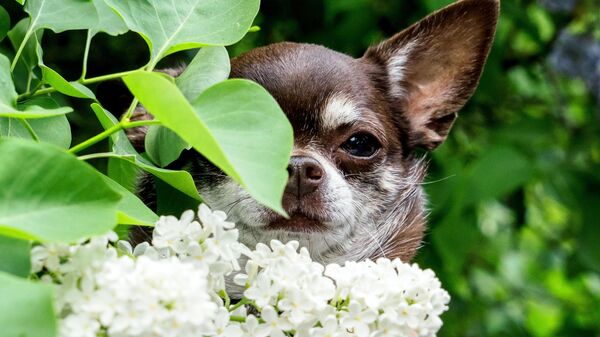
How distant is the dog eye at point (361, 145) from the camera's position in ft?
8.37

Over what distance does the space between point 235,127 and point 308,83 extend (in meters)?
1.29

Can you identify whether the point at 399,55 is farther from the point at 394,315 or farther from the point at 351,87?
the point at 394,315

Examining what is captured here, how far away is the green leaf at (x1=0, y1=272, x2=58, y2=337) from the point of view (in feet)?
3.13

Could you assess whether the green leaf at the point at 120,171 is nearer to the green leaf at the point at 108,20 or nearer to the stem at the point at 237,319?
the green leaf at the point at 108,20

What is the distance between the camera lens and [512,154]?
375 centimetres

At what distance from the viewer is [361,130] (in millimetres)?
2561

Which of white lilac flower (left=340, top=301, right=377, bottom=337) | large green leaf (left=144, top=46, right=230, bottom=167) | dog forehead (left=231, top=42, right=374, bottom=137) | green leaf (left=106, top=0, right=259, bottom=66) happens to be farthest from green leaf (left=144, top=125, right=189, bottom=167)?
dog forehead (left=231, top=42, right=374, bottom=137)

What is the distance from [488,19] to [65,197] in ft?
5.72

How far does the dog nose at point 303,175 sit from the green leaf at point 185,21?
2.16 feet

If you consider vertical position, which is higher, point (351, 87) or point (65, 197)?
point (65, 197)

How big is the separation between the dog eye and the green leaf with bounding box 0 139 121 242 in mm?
1485

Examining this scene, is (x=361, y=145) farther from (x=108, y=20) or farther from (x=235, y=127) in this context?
(x=235, y=127)

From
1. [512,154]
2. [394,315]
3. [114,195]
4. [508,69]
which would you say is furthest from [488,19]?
[508,69]

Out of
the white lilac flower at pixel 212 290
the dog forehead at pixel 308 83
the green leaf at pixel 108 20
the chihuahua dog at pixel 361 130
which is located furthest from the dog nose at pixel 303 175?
the white lilac flower at pixel 212 290
